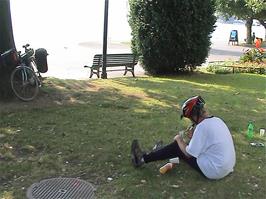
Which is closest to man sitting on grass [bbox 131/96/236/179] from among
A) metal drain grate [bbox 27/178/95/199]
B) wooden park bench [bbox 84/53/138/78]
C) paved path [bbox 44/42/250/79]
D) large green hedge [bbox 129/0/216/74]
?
metal drain grate [bbox 27/178/95/199]

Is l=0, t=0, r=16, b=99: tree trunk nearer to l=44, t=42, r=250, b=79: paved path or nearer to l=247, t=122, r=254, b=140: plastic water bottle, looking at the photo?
l=247, t=122, r=254, b=140: plastic water bottle

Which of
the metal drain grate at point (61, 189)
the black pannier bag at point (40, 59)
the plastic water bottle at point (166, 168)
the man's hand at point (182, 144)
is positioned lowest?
the metal drain grate at point (61, 189)

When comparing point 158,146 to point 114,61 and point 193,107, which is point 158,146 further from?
point 114,61

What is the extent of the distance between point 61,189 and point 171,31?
9.79m

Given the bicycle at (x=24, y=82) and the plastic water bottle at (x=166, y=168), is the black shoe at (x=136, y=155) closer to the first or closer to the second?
the plastic water bottle at (x=166, y=168)

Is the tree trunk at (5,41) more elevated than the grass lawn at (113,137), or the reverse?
the tree trunk at (5,41)

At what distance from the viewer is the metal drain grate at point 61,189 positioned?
5348 millimetres

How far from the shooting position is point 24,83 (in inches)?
353

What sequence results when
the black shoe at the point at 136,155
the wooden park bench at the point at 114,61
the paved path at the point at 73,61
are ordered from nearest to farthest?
the black shoe at the point at 136,155 → the wooden park bench at the point at 114,61 → the paved path at the point at 73,61

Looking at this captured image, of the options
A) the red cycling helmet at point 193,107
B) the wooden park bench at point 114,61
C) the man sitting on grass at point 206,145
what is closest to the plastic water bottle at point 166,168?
the man sitting on grass at point 206,145

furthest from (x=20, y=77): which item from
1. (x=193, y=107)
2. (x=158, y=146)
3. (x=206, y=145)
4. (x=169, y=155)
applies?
(x=206, y=145)

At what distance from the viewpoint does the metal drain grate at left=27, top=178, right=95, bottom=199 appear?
5.35m

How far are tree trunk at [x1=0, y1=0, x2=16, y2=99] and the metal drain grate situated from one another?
353 centimetres

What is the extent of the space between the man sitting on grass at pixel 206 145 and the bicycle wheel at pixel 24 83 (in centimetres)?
406
